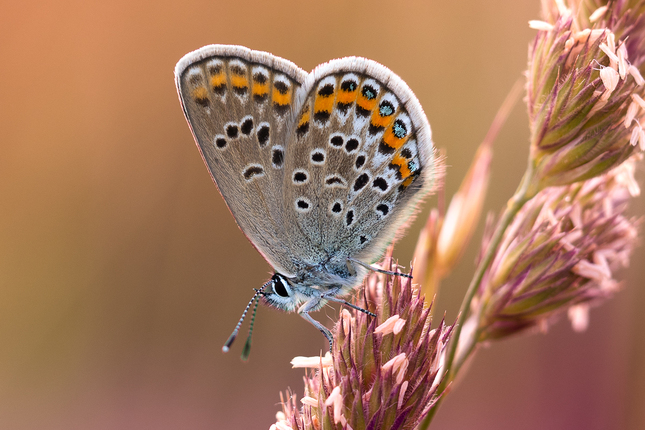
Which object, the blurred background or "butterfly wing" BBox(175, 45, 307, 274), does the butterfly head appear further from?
the blurred background

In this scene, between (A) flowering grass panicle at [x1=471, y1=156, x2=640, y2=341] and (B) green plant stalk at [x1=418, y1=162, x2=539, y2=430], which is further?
(A) flowering grass panicle at [x1=471, y1=156, x2=640, y2=341]

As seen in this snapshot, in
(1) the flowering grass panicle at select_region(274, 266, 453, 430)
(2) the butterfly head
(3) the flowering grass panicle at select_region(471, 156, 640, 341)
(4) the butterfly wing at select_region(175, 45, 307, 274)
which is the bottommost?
(1) the flowering grass panicle at select_region(274, 266, 453, 430)

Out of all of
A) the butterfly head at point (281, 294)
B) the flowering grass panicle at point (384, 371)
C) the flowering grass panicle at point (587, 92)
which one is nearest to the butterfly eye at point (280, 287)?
the butterfly head at point (281, 294)

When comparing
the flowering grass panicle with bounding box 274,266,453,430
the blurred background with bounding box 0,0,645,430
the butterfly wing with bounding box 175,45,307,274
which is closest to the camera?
the flowering grass panicle with bounding box 274,266,453,430

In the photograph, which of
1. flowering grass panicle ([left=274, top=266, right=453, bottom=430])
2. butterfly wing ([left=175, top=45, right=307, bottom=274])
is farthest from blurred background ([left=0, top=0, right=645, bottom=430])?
flowering grass panicle ([left=274, top=266, right=453, bottom=430])

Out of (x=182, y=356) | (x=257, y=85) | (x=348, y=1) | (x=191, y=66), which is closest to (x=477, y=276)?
(x=257, y=85)

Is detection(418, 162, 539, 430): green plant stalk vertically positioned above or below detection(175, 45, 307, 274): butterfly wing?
below

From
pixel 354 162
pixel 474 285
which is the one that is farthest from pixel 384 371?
pixel 354 162
